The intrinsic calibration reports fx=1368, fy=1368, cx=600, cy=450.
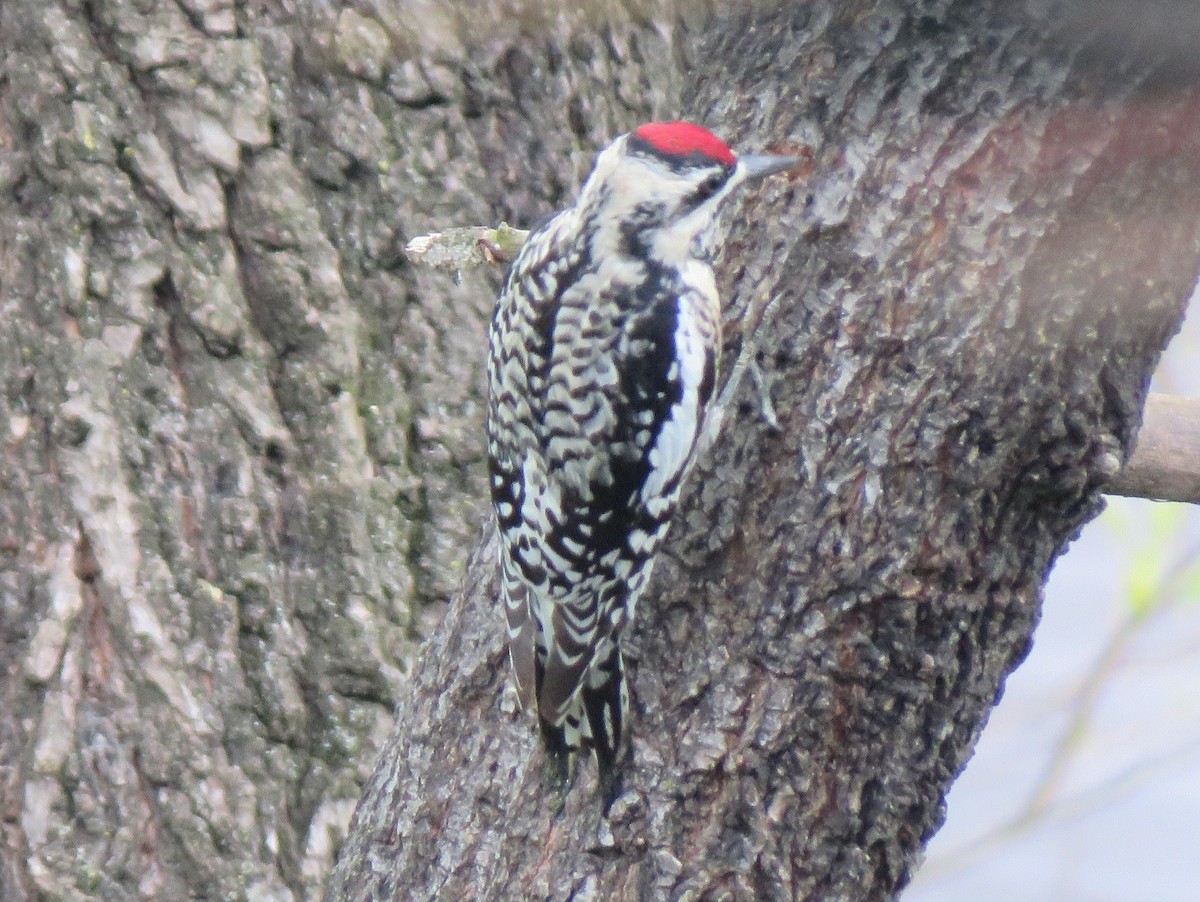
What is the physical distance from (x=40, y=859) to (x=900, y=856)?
1.63 meters

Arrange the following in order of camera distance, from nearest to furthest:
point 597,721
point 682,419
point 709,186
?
point 597,721, point 709,186, point 682,419

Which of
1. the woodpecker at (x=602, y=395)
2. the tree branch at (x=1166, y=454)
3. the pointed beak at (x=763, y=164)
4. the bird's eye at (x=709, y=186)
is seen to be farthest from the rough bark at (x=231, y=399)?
the tree branch at (x=1166, y=454)

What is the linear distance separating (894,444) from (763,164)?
1.53 feet

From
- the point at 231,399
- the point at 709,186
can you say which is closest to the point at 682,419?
the point at 709,186

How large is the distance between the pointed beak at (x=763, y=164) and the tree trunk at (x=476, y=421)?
4cm

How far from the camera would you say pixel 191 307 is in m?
2.75

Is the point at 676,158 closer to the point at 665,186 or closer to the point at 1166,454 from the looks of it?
the point at 665,186

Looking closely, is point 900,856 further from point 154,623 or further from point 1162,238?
point 154,623

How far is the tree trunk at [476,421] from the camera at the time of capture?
187cm

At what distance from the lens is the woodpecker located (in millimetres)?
2139

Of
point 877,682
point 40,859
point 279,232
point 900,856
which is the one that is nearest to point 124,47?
point 279,232

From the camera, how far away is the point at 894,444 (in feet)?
6.14

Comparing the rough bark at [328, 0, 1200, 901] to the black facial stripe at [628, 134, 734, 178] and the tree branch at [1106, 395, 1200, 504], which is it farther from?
the tree branch at [1106, 395, 1200, 504]

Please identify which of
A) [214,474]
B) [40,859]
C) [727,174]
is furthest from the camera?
[214,474]
